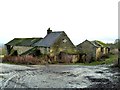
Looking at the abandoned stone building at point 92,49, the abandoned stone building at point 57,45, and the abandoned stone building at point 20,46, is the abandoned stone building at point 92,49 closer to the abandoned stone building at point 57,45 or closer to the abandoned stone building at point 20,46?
the abandoned stone building at point 57,45

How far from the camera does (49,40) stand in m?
62.9

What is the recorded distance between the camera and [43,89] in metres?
21.3

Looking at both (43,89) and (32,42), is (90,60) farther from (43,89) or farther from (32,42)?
(43,89)

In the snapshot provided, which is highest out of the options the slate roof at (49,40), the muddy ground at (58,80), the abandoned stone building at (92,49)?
the slate roof at (49,40)

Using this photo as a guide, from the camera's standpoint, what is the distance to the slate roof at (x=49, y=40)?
6112 cm

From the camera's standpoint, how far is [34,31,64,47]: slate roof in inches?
2406

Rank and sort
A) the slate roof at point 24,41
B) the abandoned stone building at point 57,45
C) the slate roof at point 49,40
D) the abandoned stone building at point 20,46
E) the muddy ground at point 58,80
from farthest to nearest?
the slate roof at point 24,41 → the abandoned stone building at point 20,46 → the slate roof at point 49,40 → the abandoned stone building at point 57,45 → the muddy ground at point 58,80

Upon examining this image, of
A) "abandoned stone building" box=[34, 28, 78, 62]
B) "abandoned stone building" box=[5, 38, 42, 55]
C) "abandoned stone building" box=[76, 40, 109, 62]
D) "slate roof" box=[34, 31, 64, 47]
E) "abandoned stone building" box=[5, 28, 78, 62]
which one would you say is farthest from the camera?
"abandoned stone building" box=[76, 40, 109, 62]

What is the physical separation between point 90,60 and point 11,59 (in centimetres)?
1848

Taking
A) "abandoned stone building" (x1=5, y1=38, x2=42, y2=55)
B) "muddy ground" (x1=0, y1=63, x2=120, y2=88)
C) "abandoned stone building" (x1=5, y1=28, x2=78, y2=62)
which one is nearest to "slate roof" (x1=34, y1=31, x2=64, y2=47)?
"abandoned stone building" (x1=5, y1=28, x2=78, y2=62)

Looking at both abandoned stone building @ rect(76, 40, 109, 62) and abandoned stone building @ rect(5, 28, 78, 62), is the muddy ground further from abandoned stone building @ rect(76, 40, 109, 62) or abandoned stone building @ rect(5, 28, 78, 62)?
abandoned stone building @ rect(76, 40, 109, 62)

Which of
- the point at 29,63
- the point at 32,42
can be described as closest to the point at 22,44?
the point at 32,42

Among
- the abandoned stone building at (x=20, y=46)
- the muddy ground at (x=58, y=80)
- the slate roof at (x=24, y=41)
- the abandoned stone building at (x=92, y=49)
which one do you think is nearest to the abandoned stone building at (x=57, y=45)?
the abandoned stone building at (x=20, y=46)

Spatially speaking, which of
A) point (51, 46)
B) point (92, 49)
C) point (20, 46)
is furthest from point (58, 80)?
point (92, 49)
